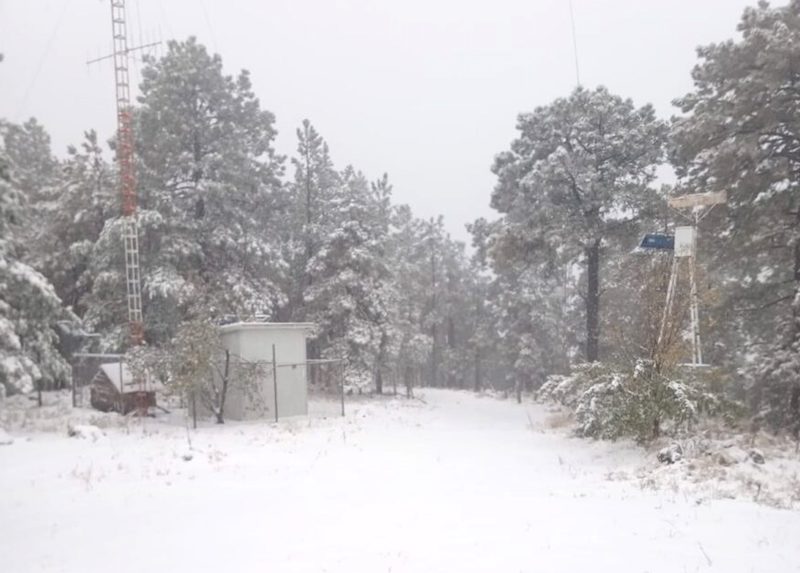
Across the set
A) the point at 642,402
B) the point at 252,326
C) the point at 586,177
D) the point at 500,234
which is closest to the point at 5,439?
the point at 252,326

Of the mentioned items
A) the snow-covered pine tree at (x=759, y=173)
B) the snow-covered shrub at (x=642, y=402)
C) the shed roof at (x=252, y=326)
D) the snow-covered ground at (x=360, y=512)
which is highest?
the snow-covered pine tree at (x=759, y=173)

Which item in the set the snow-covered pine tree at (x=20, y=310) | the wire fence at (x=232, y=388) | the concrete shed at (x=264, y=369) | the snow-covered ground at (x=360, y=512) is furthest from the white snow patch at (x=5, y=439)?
the concrete shed at (x=264, y=369)

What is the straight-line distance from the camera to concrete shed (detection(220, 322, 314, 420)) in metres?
17.6

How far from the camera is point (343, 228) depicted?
3062 cm

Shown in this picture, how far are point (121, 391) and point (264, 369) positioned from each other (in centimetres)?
406

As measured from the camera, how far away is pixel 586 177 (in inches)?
838

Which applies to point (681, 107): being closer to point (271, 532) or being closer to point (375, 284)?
point (271, 532)

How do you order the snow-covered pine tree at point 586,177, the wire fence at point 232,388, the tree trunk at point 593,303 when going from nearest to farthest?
1. the wire fence at point 232,388
2. the snow-covered pine tree at point 586,177
3. the tree trunk at point 593,303

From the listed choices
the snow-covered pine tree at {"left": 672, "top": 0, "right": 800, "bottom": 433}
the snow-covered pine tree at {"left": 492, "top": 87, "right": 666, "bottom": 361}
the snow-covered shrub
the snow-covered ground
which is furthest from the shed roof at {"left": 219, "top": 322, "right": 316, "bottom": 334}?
the snow-covered pine tree at {"left": 672, "top": 0, "right": 800, "bottom": 433}

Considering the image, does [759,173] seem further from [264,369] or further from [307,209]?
[307,209]

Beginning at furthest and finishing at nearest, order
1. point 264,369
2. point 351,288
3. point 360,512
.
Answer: point 351,288 < point 264,369 < point 360,512

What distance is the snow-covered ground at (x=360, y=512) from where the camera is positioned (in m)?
5.83

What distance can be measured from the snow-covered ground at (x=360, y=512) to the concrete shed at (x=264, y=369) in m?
4.19

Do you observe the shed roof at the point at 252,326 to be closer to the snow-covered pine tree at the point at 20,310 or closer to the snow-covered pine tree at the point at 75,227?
the snow-covered pine tree at the point at 20,310
